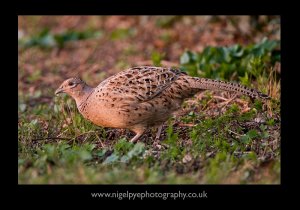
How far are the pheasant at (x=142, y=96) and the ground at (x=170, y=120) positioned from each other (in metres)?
0.29

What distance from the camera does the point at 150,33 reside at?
15.5 metres

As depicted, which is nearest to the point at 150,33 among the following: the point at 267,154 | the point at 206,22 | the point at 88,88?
the point at 206,22

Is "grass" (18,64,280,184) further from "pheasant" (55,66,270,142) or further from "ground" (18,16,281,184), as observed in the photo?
"pheasant" (55,66,270,142)

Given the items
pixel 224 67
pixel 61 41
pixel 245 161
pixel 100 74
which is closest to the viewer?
pixel 245 161

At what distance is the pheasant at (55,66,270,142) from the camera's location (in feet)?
27.6

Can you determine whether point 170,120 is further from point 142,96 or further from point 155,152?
point 155,152

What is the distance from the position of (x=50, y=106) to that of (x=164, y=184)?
4.53 meters

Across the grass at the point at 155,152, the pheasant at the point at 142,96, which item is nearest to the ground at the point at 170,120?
the grass at the point at 155,152

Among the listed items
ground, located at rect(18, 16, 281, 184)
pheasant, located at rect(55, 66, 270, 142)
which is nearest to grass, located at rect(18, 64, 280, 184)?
ground, located at rect(18, 16, 281, 184)

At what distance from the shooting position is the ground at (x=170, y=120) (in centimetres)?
742

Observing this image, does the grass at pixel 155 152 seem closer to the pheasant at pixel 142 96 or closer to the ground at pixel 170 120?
the ground at pixel 170 120

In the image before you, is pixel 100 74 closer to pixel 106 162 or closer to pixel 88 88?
pixel 88 88

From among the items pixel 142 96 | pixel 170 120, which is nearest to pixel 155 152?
pixel 142 96

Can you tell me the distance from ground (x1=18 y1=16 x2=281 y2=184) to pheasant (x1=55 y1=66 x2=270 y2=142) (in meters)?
0.29
